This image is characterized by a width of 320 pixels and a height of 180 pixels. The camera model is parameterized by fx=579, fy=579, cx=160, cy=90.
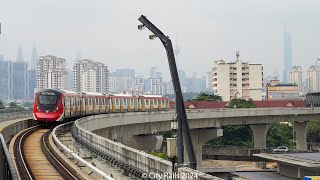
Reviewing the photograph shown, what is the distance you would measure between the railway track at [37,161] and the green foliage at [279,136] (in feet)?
323

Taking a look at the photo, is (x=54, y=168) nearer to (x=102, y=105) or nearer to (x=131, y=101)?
(x=102, y=105)

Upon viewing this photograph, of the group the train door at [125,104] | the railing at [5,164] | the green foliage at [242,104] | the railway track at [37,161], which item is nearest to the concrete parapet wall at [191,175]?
the railing at [5,164]

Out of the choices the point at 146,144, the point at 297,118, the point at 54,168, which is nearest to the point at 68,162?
the point at 54,168

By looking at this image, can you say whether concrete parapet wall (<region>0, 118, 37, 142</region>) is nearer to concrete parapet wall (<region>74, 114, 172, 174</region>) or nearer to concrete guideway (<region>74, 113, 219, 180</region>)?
concrete guideway (<region>74, 113, 219, 180</region>)

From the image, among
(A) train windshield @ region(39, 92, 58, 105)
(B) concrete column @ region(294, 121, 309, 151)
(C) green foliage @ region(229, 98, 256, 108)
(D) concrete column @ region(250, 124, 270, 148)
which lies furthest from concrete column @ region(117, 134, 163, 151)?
(C) green foliage @ region(229, 98, 256, 108)

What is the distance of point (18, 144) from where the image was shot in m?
32.2

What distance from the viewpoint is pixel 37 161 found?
85.4ft

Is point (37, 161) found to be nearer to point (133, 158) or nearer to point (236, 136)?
point (133, 158)

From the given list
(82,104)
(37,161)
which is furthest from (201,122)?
(37,161)

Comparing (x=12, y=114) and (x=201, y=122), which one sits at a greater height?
(x=12, y=114)

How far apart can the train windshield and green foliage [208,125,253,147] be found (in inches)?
3277

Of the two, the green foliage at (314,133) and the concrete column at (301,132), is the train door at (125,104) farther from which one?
the green foliage at (314,133)

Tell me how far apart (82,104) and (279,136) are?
84.5 m

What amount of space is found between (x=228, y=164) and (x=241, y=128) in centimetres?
2396
